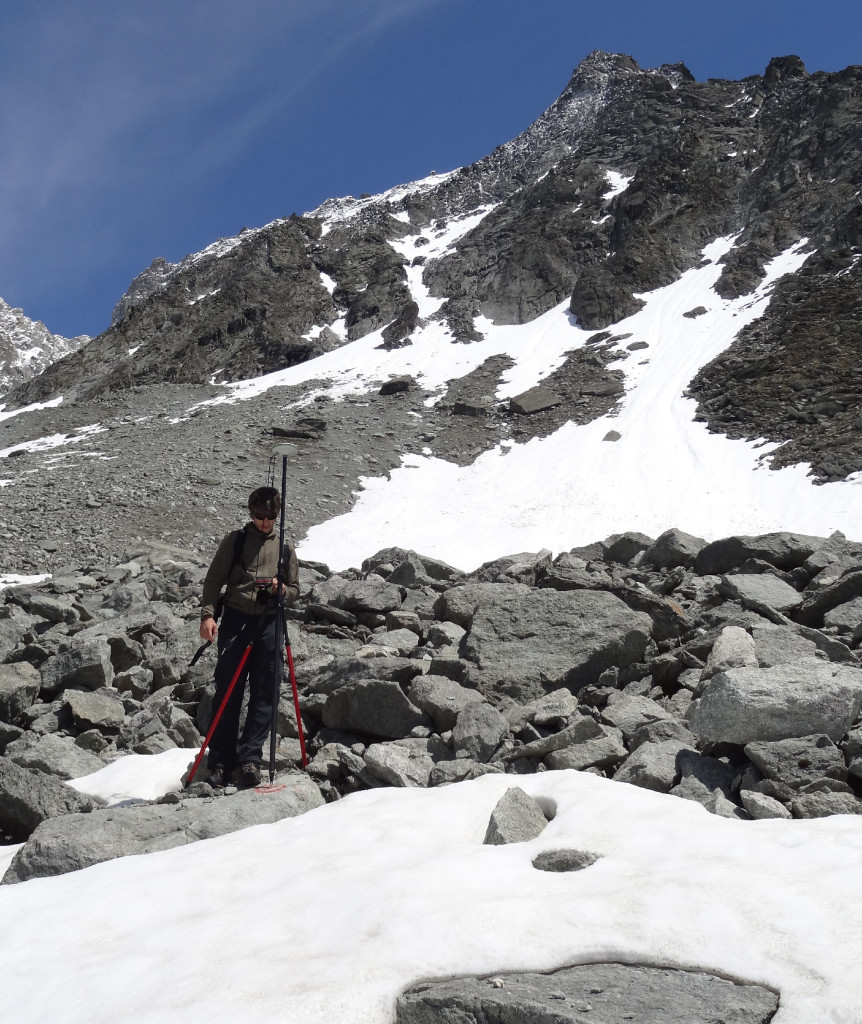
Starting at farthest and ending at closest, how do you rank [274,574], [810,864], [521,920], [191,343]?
[191,343]
[274,574]
[810,864]
[521,920]

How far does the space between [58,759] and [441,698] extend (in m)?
3.34

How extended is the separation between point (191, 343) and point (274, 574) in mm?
65914

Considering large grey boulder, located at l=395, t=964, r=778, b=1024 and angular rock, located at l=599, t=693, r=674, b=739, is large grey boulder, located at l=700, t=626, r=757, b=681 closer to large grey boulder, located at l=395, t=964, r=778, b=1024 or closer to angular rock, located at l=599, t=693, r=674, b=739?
angular rock, located at l=599, t=693, r=674, b=739

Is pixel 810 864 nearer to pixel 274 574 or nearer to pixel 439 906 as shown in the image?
pixel 439 906

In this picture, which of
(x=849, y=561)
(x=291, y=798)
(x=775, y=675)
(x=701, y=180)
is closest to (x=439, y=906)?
(x=291, y=798)

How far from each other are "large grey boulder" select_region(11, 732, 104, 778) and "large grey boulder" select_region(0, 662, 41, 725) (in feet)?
3.12

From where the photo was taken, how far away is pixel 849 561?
10.3 metres

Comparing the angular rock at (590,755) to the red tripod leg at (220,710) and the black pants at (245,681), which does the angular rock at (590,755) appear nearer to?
the black pants at (245,681)

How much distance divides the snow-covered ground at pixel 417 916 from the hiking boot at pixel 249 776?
1.23m

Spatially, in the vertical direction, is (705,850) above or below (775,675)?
below

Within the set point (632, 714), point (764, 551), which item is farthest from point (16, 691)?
point (764, 551)

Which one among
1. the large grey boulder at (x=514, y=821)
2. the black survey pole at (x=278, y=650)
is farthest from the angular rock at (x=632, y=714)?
the black survey pole at (x=278, y=650)

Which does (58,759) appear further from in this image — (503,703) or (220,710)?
(503,703)

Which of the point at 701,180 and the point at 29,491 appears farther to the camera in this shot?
the point at 701,180
